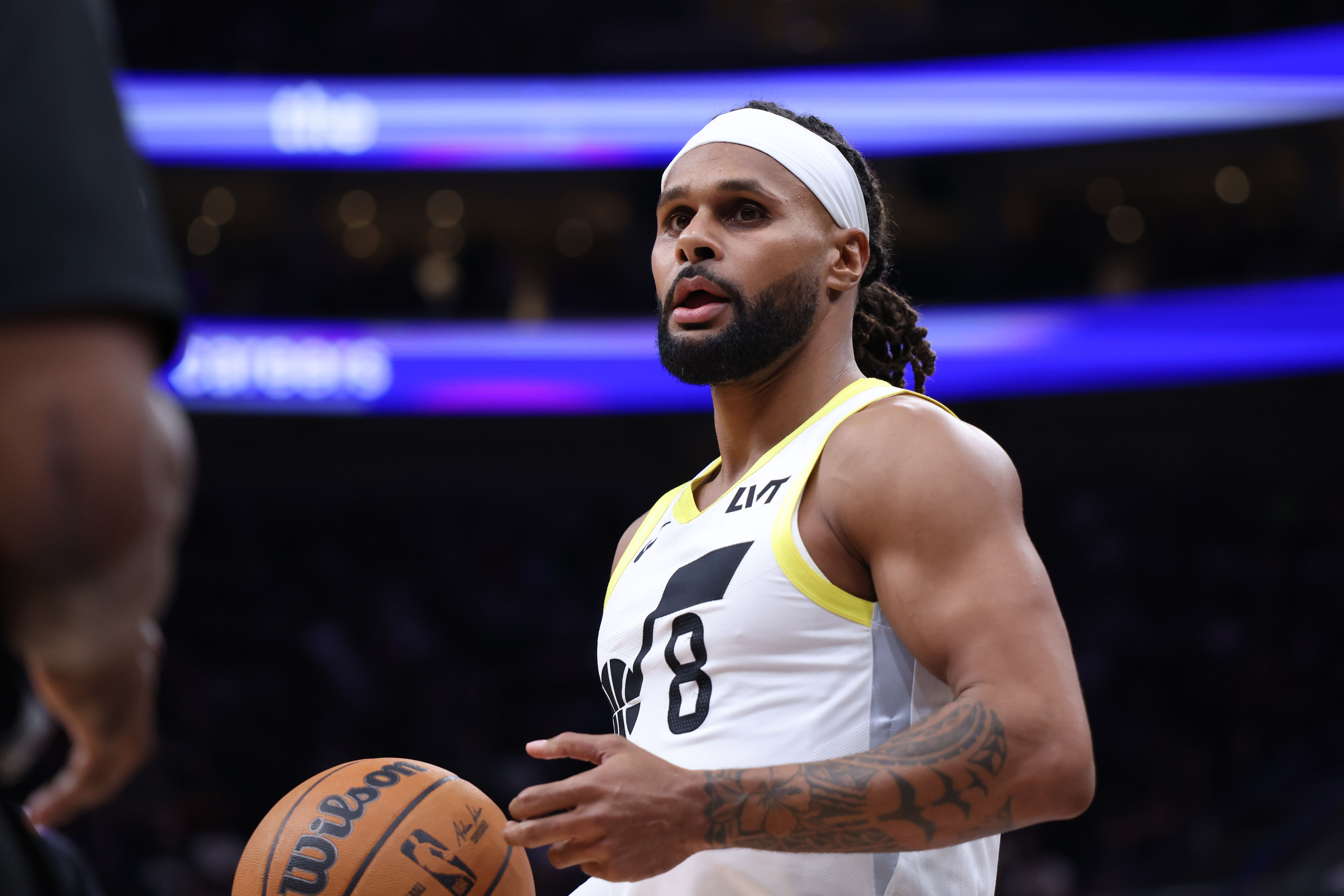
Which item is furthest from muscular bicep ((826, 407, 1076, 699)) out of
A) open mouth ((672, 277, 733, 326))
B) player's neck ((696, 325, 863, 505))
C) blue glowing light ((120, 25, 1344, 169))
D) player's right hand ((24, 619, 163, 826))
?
blue glowing light ((120, 25, 1344, 169))

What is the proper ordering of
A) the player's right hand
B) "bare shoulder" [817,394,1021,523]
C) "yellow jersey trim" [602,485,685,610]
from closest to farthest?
1. the player's right hand
2. "bare shoulder" [817,394,1021,523]
3. "yellow jersey trim" [602,485,685,610]

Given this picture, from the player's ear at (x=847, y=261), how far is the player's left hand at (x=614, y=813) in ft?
3.89

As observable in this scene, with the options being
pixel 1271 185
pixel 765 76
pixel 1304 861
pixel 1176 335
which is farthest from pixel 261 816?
pixel 1271 185

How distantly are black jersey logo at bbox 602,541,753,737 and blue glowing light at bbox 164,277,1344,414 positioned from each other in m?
10.7

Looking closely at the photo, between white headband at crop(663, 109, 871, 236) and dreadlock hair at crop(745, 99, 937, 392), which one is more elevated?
white headband at crop(663, 109, 871, 236)

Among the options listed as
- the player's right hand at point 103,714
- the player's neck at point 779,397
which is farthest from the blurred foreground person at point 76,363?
the player's neck at point 779,397

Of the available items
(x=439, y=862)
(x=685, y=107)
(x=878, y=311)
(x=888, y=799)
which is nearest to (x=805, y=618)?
(x=888, y=799)

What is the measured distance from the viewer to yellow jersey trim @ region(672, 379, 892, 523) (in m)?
2.41

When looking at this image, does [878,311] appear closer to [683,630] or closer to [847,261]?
[847,261]

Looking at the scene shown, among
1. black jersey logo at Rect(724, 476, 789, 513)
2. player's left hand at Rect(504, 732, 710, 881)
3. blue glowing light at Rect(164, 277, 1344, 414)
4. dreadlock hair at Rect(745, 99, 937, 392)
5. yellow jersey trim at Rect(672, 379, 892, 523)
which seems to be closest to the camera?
player's left hand at Rect(504, 732, 710, 881)

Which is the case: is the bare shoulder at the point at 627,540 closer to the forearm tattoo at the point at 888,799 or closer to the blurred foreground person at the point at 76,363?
the forearm tattoo at the point at 888,799

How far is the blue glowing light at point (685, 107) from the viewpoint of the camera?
13.3 metres

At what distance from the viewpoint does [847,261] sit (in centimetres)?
263

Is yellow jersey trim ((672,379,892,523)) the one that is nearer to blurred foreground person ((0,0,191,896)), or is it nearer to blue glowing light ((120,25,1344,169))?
blurred foreground person ((0,0,191,896))
